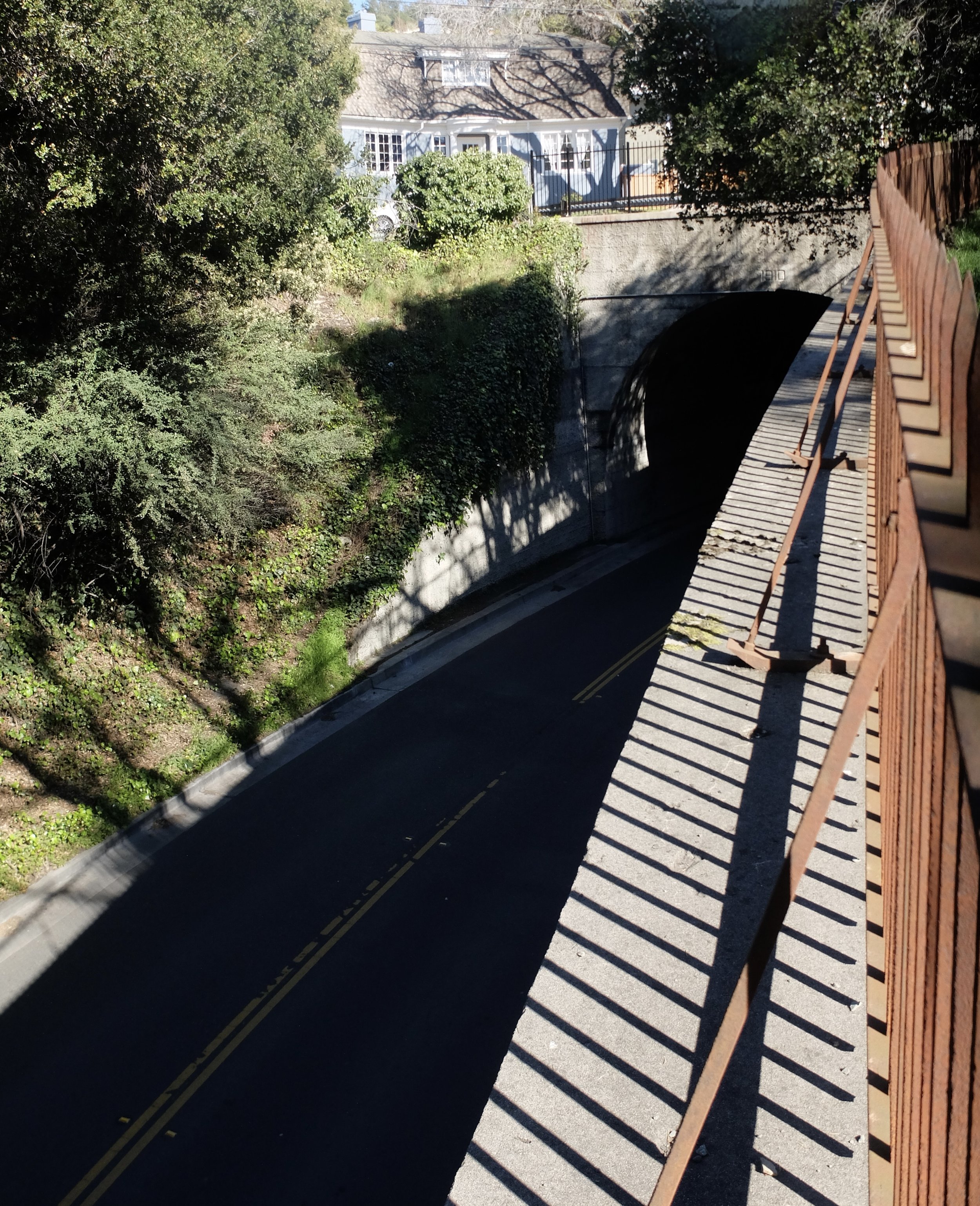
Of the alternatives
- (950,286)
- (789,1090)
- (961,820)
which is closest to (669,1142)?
(789,1090)

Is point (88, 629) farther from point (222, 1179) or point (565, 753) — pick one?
point (222, 1179)

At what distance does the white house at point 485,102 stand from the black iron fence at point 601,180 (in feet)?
1.59

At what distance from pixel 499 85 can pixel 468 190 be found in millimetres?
22249

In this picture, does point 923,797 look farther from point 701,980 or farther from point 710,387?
point 710,387

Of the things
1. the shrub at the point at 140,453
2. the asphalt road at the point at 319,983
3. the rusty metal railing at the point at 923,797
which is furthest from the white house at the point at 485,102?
the rusty metal railing at the point at 923,797

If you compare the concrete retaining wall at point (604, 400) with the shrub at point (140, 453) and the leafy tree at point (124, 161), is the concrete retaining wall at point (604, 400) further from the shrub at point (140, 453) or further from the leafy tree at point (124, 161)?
the leafy tree at point (124, 161)

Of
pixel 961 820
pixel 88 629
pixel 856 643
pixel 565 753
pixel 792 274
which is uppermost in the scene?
pixel 792 274

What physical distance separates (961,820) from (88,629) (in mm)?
14974

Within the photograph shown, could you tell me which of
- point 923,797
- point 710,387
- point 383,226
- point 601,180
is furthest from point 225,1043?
point 601,180

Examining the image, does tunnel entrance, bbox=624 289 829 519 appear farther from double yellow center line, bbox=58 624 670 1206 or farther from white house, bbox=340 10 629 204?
double yellow center line, bbox=58 624 670 1206

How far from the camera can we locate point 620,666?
16812 mm

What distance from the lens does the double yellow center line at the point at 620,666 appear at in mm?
15719

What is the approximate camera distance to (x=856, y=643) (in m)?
6.00

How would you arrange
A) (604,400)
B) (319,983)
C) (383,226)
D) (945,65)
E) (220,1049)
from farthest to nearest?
(383,226) < (604,400) < (945,65) < (319,983) < (220,1049)
